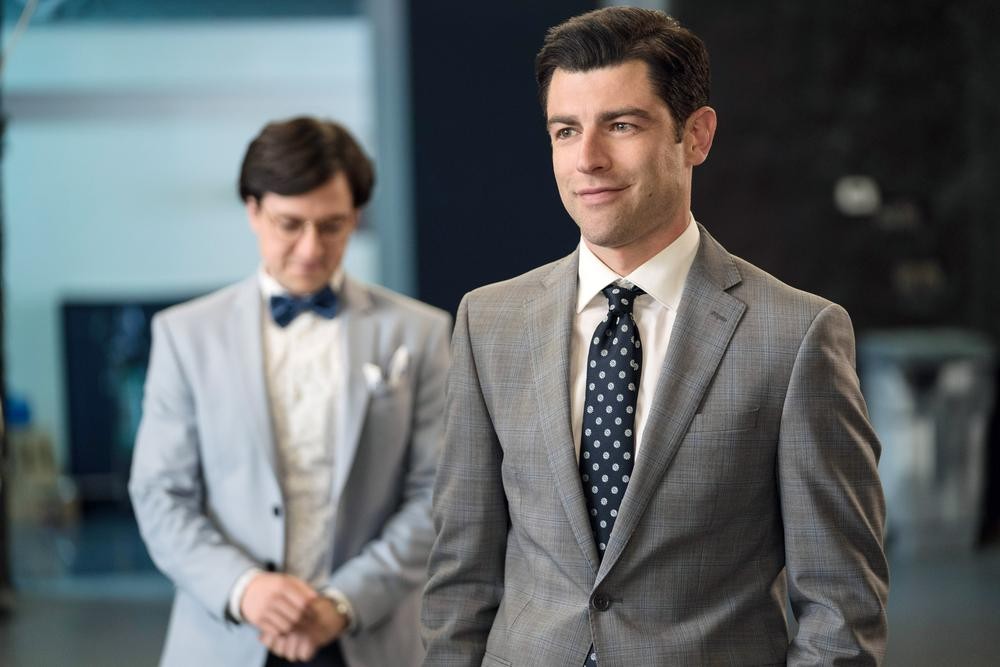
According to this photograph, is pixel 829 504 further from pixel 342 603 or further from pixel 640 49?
pixel 342 603

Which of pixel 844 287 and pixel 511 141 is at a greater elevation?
pixel 511 141

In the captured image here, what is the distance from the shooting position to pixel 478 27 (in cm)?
549

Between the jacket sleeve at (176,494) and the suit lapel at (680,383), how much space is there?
949mm

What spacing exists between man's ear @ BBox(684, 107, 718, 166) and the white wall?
3.98 meters

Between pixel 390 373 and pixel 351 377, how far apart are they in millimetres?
83

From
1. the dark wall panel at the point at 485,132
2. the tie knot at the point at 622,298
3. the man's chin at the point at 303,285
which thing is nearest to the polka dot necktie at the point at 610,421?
the tie knot at the point at 622,298

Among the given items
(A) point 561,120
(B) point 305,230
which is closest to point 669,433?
(A) point 561,120

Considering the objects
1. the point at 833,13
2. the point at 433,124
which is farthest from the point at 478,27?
the point at 833,13

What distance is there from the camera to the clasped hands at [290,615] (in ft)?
7.41

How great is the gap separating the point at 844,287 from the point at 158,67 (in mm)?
3467

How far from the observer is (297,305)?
2.51 meters

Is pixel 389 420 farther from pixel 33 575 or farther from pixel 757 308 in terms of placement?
pixel 33 575

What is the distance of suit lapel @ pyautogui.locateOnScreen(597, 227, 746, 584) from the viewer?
161cm

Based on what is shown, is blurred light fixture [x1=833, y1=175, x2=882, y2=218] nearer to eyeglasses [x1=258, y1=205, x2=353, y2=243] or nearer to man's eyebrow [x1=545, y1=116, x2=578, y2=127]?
eyeglasses [x1=258, y1=205, x2=353, y2=243]
